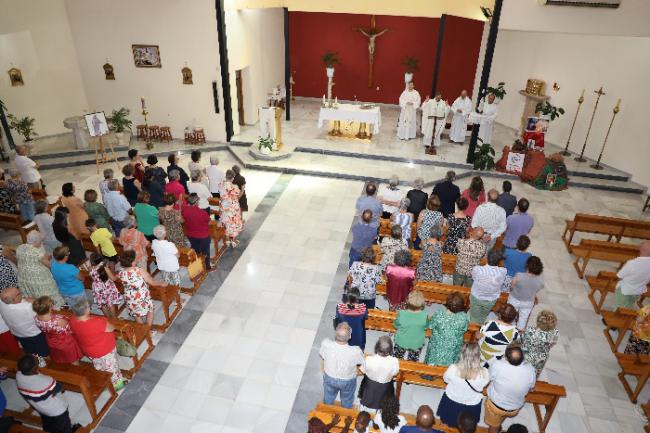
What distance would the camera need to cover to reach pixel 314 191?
11.7 metres

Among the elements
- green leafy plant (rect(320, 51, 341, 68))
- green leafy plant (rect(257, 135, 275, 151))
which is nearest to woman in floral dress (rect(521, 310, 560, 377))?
green leafy plant (rect(257, 135, 275, 151))

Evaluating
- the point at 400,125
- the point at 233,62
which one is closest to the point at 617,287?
the point at 400,125

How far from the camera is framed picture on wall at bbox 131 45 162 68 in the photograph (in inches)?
537

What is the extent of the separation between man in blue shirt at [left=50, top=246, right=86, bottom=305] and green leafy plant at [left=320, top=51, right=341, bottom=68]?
1356 centimetres

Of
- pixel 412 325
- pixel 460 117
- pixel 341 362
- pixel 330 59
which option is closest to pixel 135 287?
pixel 341 362

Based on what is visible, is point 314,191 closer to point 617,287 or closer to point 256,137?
point 256,137

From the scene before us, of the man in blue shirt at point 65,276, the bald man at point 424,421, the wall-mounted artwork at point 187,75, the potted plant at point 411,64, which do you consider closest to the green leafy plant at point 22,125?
the wall-mounted artwork at point 187,75

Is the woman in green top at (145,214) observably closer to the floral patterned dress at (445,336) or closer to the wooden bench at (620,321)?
the floral patterned dress at (445,336)

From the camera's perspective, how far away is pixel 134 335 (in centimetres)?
629

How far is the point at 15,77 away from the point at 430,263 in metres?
13.2

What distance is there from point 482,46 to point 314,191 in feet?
28.7

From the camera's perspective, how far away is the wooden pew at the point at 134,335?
605 cm

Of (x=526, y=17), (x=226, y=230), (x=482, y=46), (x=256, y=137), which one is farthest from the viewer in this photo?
(x=482, y=46)

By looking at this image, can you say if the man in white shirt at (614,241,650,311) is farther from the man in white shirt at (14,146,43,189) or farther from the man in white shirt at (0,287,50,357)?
the man in white shirt at (14,146,43,189)
